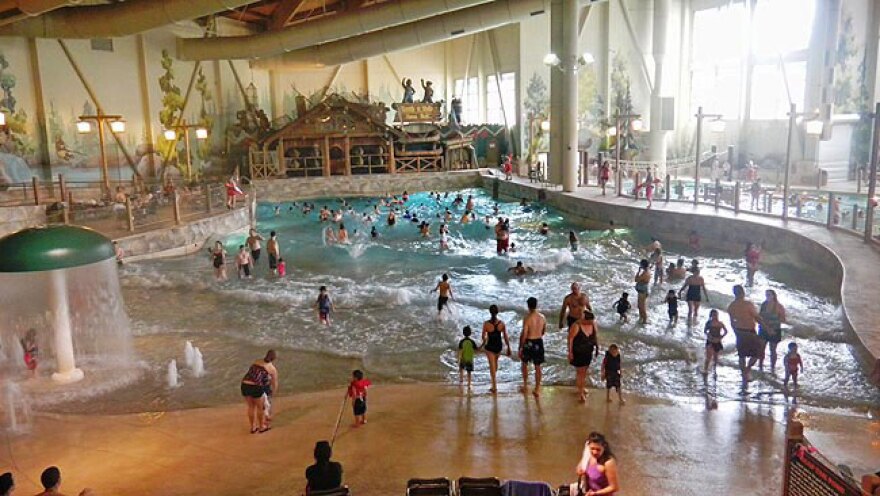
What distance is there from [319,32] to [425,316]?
16.8 meters

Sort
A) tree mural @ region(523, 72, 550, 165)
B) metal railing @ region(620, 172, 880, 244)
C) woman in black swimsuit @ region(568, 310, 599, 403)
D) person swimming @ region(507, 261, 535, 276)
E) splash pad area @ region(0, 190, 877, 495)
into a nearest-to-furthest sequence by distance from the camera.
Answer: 1. splash pad area @ region(0, 190, 877, 495)
2. woman in black swimsuit @ region(568, 310, 599, 403)
3. metal railing @ region(620, 172, 880, 244)
4. person swimming @ region(507, 261, 535, 276)
5. tree mural @ region(523, 72, 550, 165)

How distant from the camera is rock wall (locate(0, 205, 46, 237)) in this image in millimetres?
18500

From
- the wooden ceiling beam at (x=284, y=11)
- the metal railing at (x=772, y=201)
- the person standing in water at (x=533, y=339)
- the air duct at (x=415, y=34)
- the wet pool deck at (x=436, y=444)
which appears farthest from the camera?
the wooden ceiling beam at (x=284, y=11)

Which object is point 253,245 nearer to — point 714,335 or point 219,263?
point 219,263

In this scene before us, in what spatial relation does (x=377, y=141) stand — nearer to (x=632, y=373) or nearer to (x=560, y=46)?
(x=560, y=46)

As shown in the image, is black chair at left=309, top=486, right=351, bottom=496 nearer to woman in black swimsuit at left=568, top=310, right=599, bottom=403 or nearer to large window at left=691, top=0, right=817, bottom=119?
woman in black swimsuit at left=568, top=310, right=599, bottom=403

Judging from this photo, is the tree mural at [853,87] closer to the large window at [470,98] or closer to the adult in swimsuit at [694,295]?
the adult in swimsuit at [694,295]

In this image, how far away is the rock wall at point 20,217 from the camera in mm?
18500

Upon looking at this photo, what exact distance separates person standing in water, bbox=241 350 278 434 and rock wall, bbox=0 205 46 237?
523 inches

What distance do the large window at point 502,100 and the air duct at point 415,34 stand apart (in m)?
4.51

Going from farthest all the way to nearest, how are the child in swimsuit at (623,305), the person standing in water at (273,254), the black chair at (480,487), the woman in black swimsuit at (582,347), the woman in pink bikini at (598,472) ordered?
the person standing in water at (273,254) < the child in swimsuit at (623,305) < the woman in black swimsuit at (582,347) < the woman in pink bikini at (598,472) < the black chair at (480,487)

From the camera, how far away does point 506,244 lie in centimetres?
2045

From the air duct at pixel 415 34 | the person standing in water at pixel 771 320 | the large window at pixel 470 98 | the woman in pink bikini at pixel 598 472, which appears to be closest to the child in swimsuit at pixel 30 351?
the woman in pink bikini at pixel 598 472

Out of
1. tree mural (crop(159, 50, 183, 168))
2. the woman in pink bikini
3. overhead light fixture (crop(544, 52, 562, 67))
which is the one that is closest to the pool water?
the woman in pink bikini
